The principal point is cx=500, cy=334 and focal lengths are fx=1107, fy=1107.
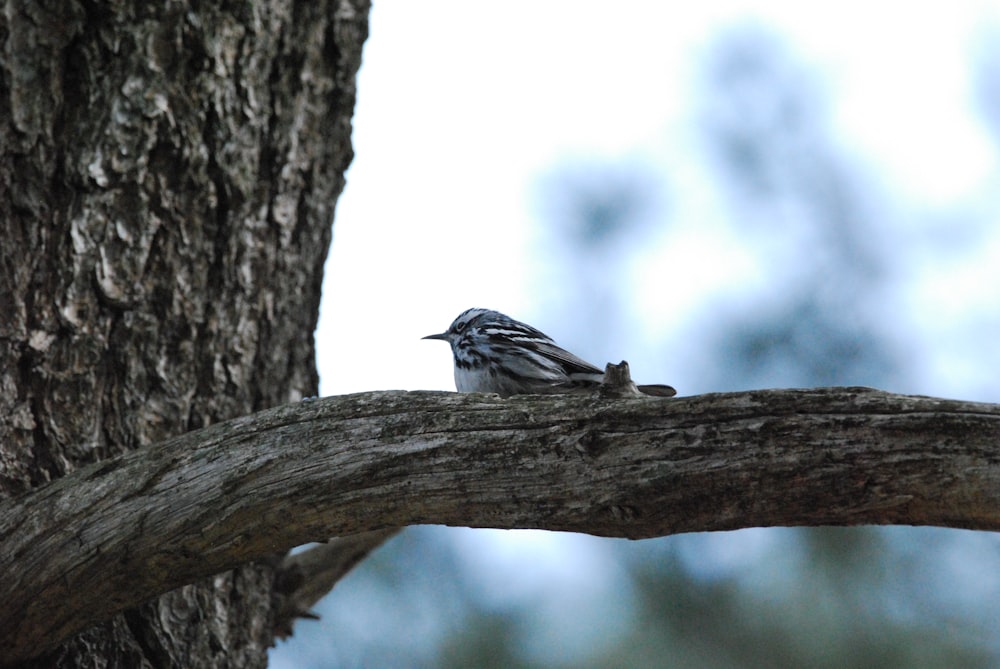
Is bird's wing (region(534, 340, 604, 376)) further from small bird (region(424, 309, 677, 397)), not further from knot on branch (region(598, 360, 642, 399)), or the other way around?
knot on branch (region(598, 360, 642, 399))

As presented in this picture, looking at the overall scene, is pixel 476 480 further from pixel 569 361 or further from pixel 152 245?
pixel 569 361

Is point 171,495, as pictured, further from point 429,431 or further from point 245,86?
point 245,86

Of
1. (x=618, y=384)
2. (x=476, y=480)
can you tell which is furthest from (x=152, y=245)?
(x=618, y=384)

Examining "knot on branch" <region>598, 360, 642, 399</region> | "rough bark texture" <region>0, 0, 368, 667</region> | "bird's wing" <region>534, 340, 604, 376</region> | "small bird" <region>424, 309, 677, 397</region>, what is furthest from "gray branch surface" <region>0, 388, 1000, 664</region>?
"bird's wing" <region>534, 340, 604, 376</region>

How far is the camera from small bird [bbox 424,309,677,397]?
15.5ft

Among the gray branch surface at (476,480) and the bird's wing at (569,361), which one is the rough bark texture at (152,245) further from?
the bird's wing at (569,361)

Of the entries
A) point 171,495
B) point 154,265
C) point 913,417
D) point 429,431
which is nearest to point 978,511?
point 913,417

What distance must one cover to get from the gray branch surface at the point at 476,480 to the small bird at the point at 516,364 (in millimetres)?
1695

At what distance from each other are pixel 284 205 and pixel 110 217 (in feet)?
2.36

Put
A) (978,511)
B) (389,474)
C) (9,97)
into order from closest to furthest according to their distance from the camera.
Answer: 1. (978,511)
2. (389,474)
3. (9,97)

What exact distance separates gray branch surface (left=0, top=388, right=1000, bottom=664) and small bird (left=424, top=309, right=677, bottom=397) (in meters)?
1.70

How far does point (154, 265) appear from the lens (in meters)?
4.00

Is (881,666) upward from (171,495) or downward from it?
A: upward

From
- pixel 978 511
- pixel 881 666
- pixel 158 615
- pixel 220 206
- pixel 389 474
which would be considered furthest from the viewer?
pixel 881 666
